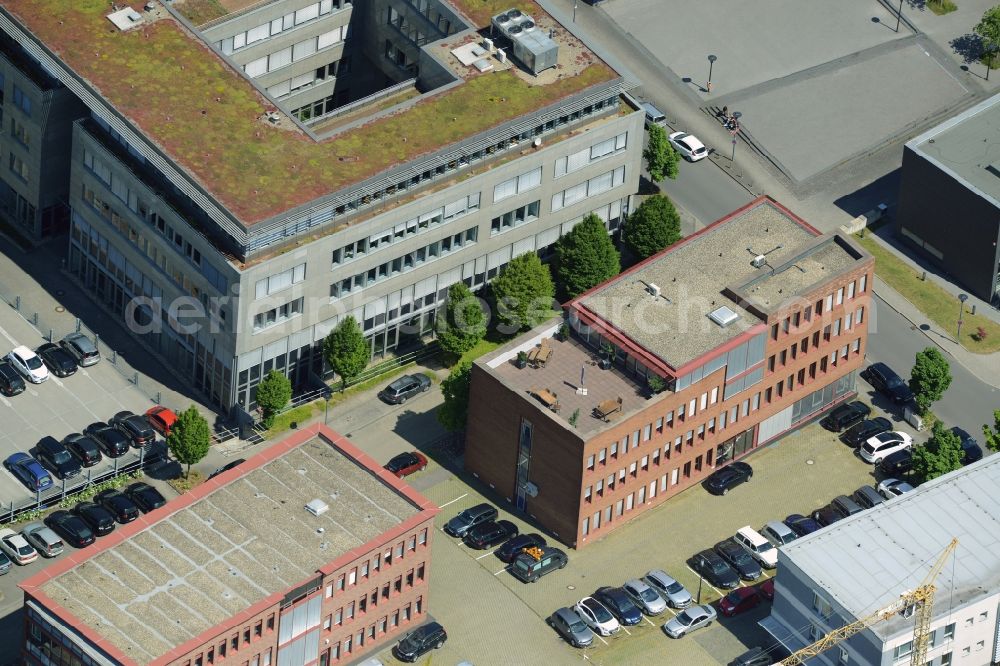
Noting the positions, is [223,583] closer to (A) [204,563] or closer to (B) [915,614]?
(A) [204,563]

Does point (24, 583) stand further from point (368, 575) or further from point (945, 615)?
point (945, 615)

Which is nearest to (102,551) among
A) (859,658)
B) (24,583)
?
(24,583)

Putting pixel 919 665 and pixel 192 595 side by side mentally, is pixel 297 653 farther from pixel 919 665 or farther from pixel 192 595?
pixel 919 665

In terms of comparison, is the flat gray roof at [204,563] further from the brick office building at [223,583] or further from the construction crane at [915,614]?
the construction crane at [915,614]

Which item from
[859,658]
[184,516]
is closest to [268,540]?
[184,516]

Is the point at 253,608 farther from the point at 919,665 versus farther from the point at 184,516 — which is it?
the point at 919,665
